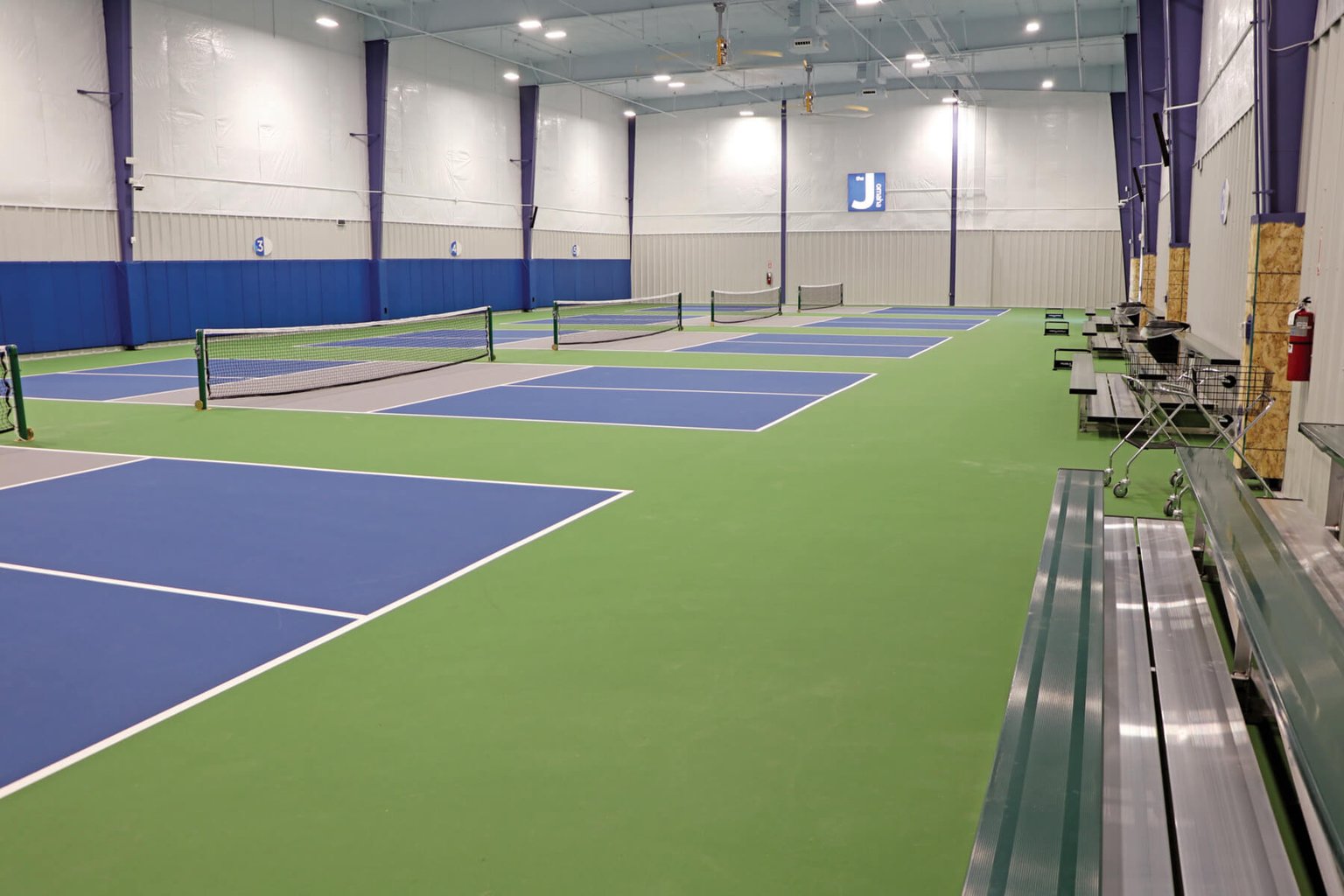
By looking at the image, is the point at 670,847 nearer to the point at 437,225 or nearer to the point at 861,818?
the point at 861,818

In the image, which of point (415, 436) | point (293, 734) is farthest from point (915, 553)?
point (415, 436)

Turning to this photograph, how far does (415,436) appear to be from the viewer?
11391 millimetres

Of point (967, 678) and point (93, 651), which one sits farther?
point (93, 651)

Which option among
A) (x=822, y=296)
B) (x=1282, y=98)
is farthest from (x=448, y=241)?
(x=1282, y=98)

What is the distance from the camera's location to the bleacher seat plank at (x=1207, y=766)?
9.01 feet

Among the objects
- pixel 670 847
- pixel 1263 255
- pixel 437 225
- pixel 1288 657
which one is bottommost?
pixel 670 847

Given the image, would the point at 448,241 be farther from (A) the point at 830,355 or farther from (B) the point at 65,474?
(B) the point at 65,474

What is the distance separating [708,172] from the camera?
4503cm

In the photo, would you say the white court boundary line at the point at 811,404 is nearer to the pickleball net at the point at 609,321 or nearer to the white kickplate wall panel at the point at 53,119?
the pickleball net at the point at 609,321

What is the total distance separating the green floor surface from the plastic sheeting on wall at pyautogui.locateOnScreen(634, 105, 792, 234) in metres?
37.3

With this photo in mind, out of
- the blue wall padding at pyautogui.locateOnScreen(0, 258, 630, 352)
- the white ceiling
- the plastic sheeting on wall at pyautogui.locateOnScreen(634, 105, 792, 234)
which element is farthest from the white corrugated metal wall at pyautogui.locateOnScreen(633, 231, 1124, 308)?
the blue wall padding at pyautogui.locateOnScreen(0, 258, 630, 352)

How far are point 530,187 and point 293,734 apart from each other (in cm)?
3532

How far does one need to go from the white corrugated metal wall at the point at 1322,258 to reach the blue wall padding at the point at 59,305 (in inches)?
861

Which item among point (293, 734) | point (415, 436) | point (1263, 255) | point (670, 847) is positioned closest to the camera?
point (670, 847)
